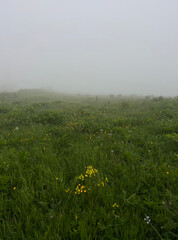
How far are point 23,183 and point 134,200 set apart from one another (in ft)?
6.04

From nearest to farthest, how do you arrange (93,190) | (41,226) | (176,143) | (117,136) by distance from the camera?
(41,226), (93,190), (176,143), (117,136)

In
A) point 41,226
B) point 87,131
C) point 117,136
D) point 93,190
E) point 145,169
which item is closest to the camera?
point 41,226

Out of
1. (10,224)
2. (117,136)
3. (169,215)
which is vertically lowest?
(10,224)

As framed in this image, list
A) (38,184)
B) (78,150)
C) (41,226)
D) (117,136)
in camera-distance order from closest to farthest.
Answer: (41,226) < (38,184) < (78,150) < (117,136)

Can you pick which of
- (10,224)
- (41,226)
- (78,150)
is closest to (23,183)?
(10,224)

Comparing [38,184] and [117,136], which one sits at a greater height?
[117,136]

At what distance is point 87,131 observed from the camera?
Answer: 5160 millimetres

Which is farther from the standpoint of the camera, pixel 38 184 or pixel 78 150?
pixel 78 150

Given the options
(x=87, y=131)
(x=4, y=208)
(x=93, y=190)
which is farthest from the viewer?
(x=87, y=131)

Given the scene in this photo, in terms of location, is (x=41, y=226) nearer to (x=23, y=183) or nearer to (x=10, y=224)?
(x=10, y=224)

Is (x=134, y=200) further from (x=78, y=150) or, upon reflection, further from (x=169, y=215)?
(x=78, y=150)

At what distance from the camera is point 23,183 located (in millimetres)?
2264

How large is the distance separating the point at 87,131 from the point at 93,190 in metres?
3.18

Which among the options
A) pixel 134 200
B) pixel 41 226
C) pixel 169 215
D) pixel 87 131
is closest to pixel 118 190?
pixel 134 200
